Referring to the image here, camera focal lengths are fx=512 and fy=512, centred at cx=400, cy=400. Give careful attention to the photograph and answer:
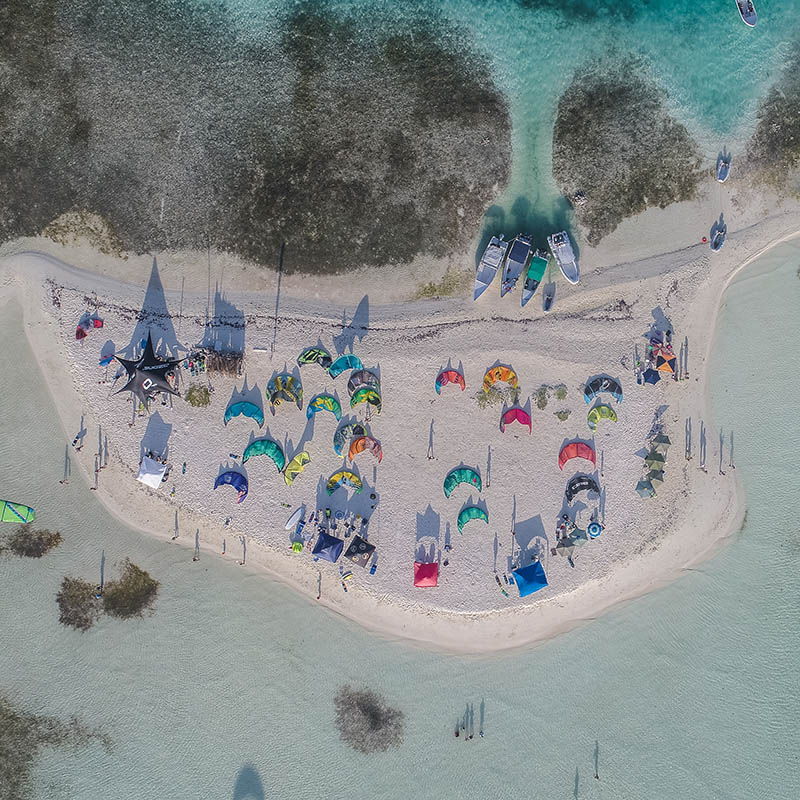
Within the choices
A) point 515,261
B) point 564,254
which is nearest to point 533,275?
point 515,261

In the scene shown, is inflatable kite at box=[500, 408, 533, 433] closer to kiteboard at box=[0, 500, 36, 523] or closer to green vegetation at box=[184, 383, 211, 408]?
green vegetation at box=[184, 383, 211, 408]

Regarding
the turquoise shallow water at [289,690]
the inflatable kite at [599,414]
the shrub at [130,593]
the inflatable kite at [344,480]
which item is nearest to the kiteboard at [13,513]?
the turquoise shallow water at [289,690]

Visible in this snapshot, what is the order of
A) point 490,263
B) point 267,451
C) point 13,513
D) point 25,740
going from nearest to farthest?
point 490,263 < point 267,451 < point 13,513 < point 25,740

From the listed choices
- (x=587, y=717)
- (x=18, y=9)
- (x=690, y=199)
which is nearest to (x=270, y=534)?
(x=587, y=717)

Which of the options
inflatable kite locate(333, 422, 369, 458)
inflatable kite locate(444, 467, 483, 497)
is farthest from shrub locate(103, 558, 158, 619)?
inflatable kite locate(444, 467, 483, 497)

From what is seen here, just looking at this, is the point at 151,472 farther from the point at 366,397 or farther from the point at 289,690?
the point at 289,690

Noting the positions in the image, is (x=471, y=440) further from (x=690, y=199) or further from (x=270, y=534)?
(x=690, y=199)
